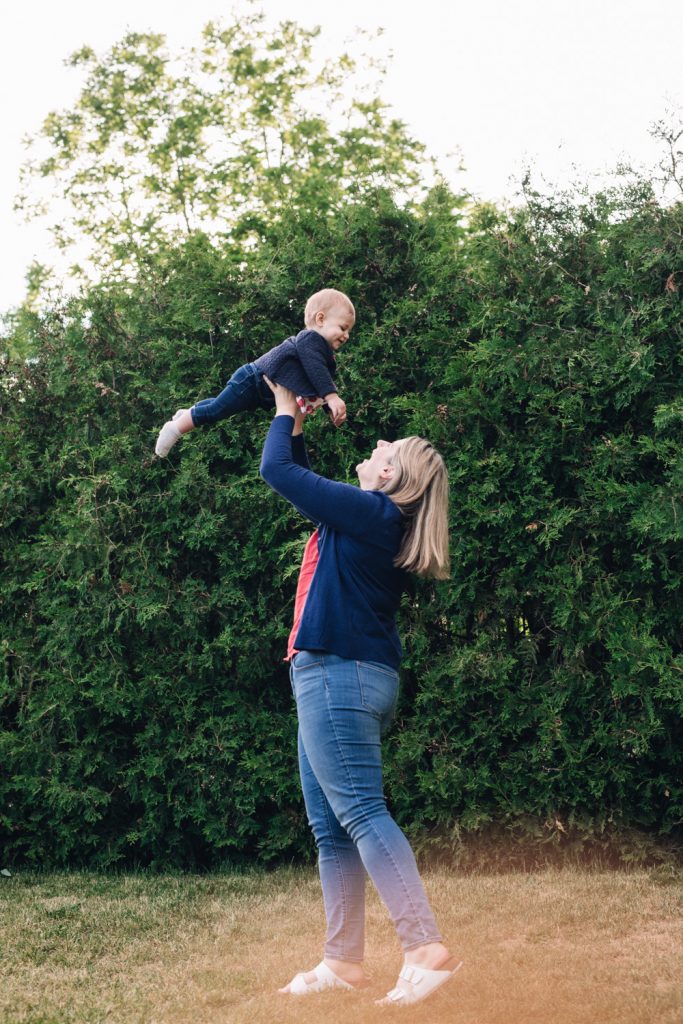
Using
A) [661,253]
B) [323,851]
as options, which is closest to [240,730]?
[323,851]

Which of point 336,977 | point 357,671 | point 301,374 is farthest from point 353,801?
point 301,374

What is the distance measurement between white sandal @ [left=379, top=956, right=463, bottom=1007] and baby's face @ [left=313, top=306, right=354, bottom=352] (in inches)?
83.1

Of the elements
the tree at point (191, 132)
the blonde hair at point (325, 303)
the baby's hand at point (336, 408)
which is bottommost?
the baby's hand at point (336, 408)

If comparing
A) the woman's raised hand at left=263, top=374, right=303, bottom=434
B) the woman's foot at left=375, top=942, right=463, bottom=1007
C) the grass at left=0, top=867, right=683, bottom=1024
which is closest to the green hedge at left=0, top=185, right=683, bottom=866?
the grass at left=0, top=867, right=683, bottom=1024

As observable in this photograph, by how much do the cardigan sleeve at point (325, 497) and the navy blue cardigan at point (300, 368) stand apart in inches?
12.7

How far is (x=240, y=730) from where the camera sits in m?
6.13

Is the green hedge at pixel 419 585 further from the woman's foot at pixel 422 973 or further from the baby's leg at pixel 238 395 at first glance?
the woman's foot at pixel 422 973

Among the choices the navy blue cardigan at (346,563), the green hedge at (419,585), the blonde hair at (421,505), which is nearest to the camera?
the navy blue cardigan at (346,563)

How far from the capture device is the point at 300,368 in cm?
371

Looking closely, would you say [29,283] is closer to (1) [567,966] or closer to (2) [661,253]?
(2) [661,253]

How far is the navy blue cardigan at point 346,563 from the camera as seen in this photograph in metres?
3.35

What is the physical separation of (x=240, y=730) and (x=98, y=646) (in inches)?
39.2

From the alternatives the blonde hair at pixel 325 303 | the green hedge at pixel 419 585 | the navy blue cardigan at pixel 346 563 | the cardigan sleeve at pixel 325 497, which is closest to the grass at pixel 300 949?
the green hedge at pixel 419 585

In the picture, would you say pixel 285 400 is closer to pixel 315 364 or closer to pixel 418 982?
pixel 315 364
